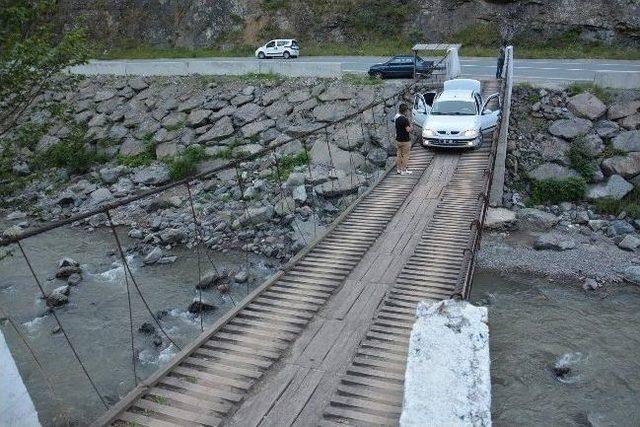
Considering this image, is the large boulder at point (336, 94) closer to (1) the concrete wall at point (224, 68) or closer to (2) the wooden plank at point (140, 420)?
(1) the concrete wall at point (224, 68)

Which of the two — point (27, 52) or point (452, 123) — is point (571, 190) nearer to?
point (452, 123)

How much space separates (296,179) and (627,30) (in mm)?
21492

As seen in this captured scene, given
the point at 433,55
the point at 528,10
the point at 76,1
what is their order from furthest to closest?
1. the point at 76,1
2. the point at 528,10
3. the point at 433,55

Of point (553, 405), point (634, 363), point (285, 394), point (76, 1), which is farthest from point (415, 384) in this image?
point (76, 1)

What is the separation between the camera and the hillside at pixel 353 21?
89.9 ft

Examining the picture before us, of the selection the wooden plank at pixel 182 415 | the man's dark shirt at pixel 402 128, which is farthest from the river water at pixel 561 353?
the wooden plank at pixel 182 415

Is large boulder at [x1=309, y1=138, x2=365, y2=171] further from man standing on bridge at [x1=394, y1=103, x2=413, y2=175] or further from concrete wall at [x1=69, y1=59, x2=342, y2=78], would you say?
concrete wall at [x1=69, y1=59, x2=342, y2=78]

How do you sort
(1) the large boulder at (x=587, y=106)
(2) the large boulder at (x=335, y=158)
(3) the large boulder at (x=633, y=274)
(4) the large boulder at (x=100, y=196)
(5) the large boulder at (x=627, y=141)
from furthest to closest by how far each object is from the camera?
(4) the large boulder at (x=100, y=196), (1) the large boulder at (x=587, y=106), (2) the large boulder at (x=335, y=158), (5) the large boulder at (x=627, y=141), (3) the large boulder at (x=633, y=274)

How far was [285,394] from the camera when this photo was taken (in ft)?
17.6

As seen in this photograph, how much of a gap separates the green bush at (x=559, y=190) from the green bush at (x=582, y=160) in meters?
0.39

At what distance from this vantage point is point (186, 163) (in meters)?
18.9

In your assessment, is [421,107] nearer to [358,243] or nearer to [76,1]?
[358,243]

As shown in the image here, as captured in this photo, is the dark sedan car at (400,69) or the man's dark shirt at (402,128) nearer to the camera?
the man's dark shirt at (402,128)

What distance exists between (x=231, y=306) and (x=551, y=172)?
35.6 ft
